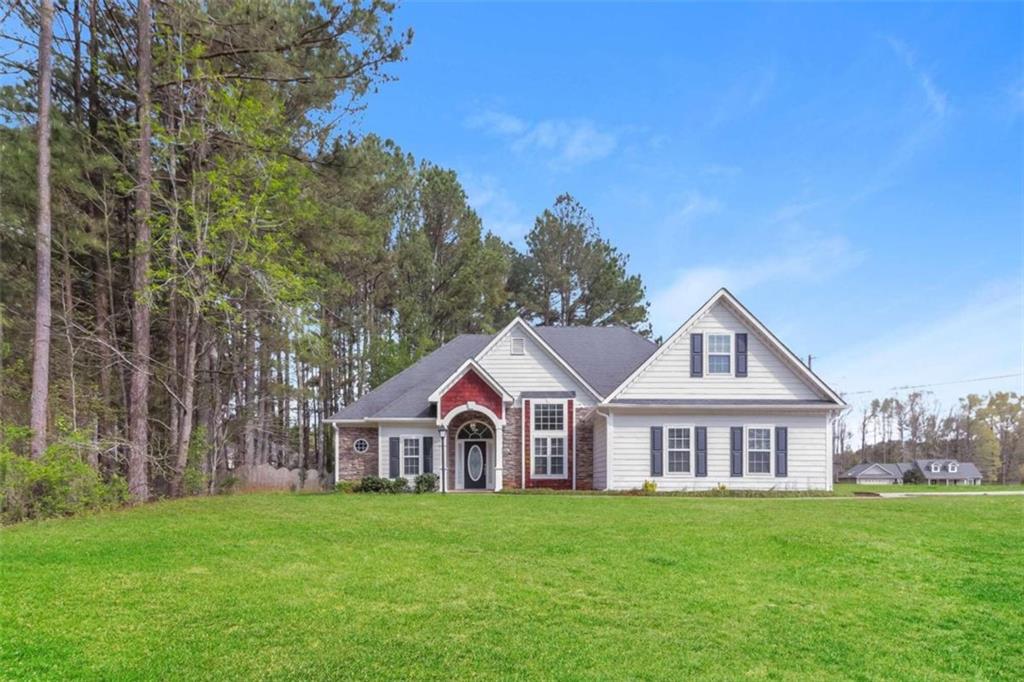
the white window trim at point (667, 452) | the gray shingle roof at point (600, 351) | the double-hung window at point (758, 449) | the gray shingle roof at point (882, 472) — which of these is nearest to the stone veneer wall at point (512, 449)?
the gray shingle roof at point (600, 351)

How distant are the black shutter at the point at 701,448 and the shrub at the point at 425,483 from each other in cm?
806

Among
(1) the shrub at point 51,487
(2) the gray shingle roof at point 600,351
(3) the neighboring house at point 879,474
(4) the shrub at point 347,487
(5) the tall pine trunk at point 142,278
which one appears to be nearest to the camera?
(1) the shrub at point 51,487

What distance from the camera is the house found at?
1991 cm

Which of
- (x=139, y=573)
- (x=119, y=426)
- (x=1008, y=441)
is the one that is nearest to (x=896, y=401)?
(x=1008, y=441)

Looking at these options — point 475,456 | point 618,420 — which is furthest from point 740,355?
point 475,456

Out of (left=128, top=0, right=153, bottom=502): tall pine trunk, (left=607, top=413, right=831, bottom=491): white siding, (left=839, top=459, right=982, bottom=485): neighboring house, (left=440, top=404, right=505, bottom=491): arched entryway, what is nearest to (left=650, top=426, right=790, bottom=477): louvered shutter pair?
(left=607, top=413, right=831, bottom=491): white siding

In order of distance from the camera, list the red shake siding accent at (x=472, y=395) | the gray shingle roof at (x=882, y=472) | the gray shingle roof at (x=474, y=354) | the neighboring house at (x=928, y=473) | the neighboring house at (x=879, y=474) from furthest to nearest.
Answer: the gray shingle roof at (x=882, y=472), the neighboring house at (x=879, y=474), the neighboring house at (x=928, y=473), the gray shingle roof at (x=474, y=354), the red shake siding accent at (x=472, y=395)

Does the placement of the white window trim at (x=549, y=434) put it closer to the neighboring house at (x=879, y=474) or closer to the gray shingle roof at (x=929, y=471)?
the gray shingle roof at (x=929, y=471)

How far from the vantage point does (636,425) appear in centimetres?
2012

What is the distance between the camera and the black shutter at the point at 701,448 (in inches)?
785

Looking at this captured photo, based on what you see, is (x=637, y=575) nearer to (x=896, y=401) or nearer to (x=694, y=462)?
(x=694, y=462)

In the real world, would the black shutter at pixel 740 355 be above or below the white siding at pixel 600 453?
above

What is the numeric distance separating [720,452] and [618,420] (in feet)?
10.5

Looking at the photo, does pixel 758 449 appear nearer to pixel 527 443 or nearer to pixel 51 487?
pixel 527 443
